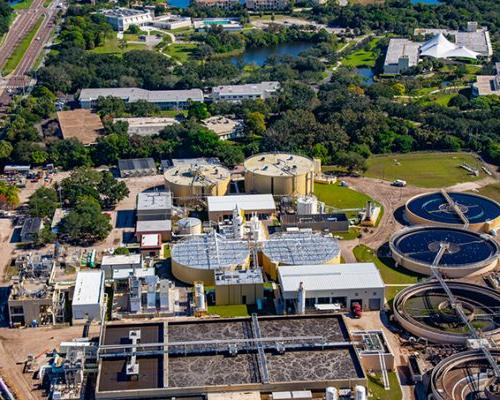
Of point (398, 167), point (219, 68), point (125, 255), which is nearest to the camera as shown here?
point (125, 255)

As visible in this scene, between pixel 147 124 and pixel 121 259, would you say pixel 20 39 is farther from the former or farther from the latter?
pixel 121 259

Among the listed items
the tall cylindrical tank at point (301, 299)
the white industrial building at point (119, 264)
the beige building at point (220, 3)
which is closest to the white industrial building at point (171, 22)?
the beige building at point (220, 3)

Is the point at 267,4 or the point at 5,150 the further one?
the point at 267,4

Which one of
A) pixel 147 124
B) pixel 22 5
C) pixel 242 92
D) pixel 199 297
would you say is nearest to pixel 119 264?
pixel 199 297

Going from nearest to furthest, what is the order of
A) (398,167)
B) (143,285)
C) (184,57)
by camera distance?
1. (143,285)
2. (398,167)
3. (184,57)

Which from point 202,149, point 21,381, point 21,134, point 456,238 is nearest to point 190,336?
point 21,381

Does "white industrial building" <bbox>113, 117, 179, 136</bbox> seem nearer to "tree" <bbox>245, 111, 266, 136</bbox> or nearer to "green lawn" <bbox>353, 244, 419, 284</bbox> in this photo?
"tree" <bbox>245, 111, 266, 136</bbox>

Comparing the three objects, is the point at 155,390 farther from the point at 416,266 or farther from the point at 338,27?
the point at 338,27
